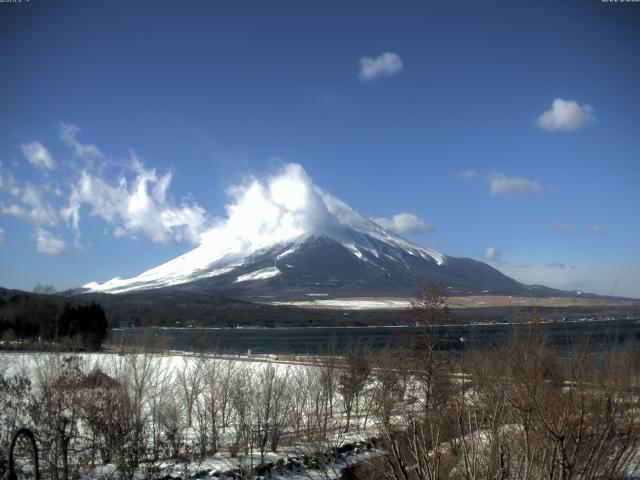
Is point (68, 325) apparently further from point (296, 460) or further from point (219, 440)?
point (296, 460)

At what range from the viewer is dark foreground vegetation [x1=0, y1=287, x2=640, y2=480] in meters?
6.69

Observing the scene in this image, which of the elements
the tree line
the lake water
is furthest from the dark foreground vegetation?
the tree line

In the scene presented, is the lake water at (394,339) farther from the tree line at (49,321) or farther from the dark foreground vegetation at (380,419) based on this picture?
the tree line at (49,321)

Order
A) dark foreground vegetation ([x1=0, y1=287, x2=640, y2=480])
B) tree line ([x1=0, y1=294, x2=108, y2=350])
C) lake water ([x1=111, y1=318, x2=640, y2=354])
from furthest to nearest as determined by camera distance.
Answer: tree line ([x1=0, y1=294, x2=108, y2=350])
lake water ([x1=111, y1=318, x2=640, y2=354])
dark foreground vegetation ([x1=0, y1=287, x2=640, y2=480])

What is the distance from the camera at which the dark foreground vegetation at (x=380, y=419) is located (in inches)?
263

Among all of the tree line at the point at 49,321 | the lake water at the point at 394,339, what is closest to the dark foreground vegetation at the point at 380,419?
the lake water at the point at 394,339

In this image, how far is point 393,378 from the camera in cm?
2855

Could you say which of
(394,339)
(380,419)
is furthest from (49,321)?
(380,419)

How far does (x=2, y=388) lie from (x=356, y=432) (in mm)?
15065

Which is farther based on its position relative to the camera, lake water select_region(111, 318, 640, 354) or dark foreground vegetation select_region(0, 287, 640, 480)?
lake water select_region(111, 318, 640, 354)

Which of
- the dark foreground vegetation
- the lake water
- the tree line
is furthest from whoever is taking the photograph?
the tree line

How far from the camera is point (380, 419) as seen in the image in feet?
24.8

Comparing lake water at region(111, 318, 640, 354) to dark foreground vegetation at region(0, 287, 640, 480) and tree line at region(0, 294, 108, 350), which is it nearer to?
dark foreground vegetation at region(0, 287, 640, 480)

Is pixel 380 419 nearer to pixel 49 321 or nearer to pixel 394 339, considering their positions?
pixel 394 339
